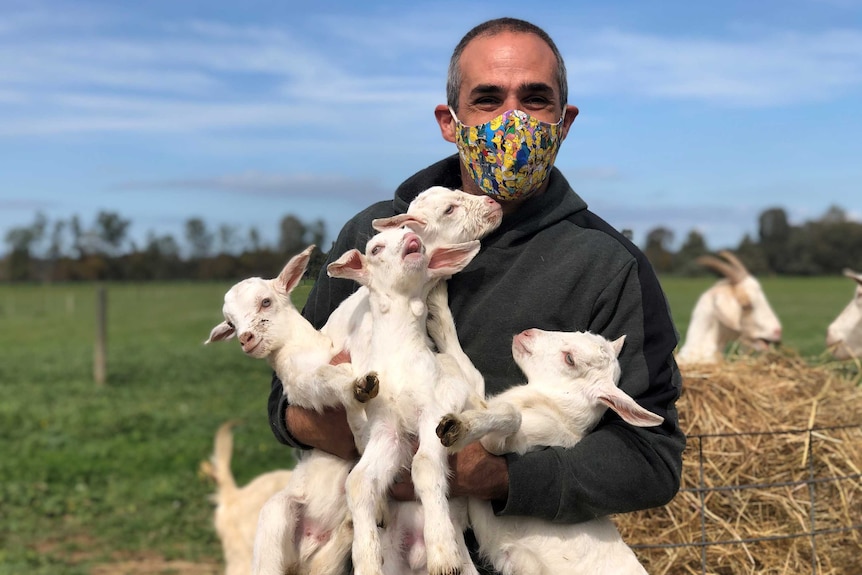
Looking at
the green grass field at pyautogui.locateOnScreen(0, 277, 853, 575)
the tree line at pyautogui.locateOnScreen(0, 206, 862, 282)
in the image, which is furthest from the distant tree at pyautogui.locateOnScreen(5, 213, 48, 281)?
the green grass field at pyautogui.locateOnScreen(0, 277, 853, 575)

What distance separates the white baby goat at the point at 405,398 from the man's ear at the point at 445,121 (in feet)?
2.33

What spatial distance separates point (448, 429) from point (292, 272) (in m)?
1.05

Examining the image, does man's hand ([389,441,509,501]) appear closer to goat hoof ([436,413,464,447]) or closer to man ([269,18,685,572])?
man ([269,18,685,572])

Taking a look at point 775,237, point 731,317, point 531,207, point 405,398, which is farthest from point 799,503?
point 775,237

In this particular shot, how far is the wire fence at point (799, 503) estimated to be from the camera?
→ 4516 millimetres

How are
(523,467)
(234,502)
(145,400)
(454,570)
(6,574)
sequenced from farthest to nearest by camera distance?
(145,400), (6,574), (234,502), (523,467), (454,570)

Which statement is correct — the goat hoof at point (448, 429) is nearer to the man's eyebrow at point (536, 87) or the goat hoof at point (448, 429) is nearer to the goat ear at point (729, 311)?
the man's eyebrow at point (536, 87)

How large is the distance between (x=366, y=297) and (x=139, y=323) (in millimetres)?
42598

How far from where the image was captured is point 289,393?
11.2ft

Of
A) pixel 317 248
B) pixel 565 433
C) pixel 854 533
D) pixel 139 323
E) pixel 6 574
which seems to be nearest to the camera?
pixel 565 433

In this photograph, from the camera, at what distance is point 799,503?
4.74m

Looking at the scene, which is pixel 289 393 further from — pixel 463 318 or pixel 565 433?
pixel 565 433

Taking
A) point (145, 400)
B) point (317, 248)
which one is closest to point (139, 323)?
point (145, 400)

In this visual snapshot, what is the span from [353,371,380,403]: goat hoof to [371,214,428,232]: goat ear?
0.63 m
